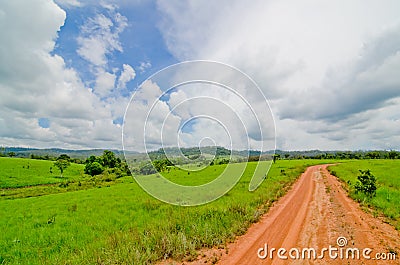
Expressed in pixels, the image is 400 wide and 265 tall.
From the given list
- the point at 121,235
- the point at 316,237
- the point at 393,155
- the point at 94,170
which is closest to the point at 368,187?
the point at 316,237

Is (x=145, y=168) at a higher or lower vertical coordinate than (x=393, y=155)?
lower

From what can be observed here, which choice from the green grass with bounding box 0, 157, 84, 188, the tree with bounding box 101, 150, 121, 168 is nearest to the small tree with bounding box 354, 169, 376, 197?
the green grass with bounding box 0, 157, 84, 188

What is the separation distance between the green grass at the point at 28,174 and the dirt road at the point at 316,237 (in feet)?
191

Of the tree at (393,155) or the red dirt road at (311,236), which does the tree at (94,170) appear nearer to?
the red dirt road at (311,236)

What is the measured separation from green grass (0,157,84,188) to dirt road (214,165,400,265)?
5828 centimetres

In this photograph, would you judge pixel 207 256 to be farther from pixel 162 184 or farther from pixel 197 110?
pixel 162 184

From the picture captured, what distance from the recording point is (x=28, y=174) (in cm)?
6094

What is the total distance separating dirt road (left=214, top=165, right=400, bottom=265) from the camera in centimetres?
689

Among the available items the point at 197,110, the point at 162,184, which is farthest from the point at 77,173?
the point at 197,110

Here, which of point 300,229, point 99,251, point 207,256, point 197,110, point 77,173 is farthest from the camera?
point 77,173

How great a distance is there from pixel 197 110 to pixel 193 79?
1.57 metres

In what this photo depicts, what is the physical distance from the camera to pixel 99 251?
25.8 feet

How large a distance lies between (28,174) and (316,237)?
7160 cm

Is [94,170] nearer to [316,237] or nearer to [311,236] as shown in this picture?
[311,236]
